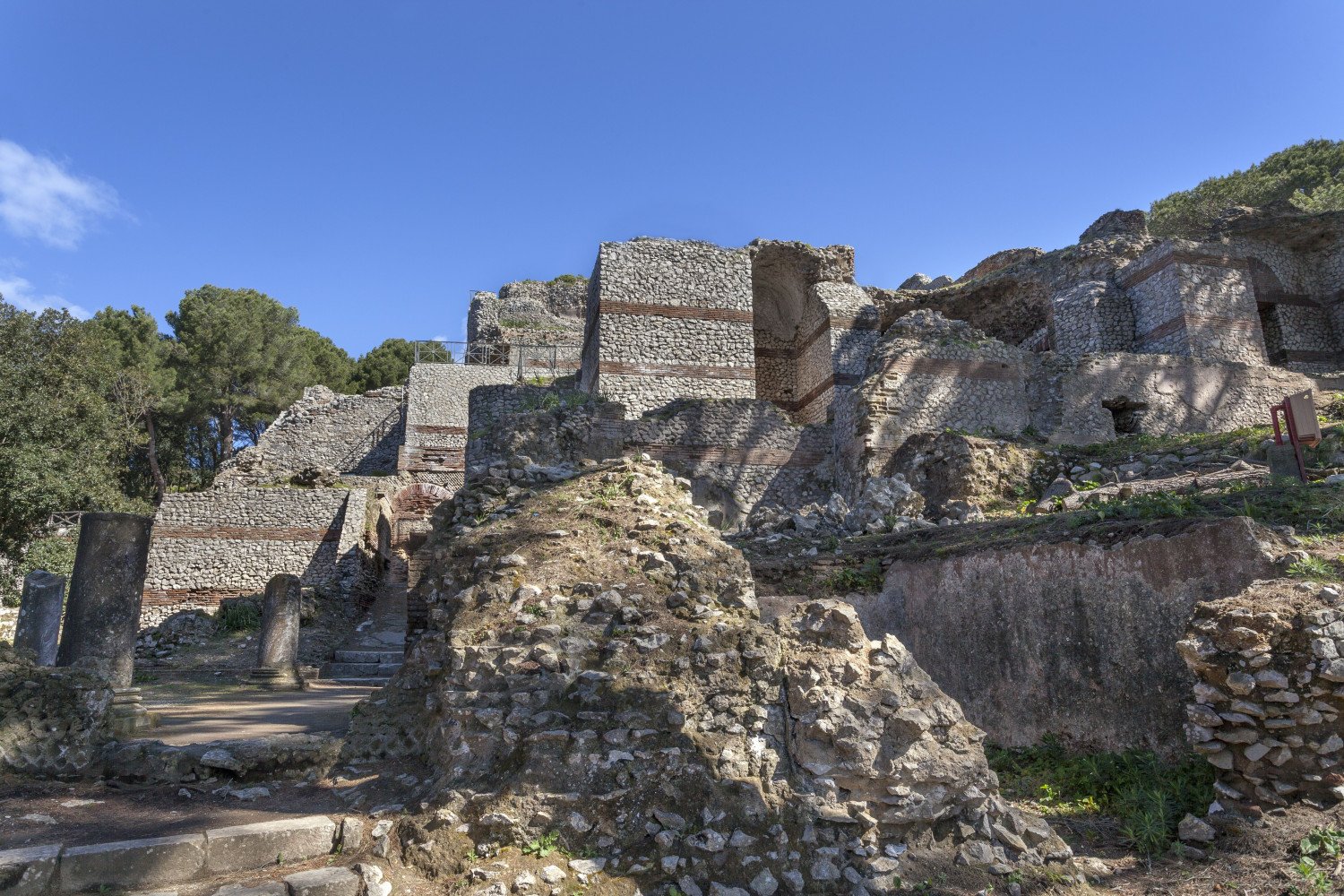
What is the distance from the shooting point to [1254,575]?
560 centimetres

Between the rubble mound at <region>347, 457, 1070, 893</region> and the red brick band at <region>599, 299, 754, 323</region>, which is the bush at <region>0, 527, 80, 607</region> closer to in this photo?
the red brick band at <region>599, 299, 754, 323</region>

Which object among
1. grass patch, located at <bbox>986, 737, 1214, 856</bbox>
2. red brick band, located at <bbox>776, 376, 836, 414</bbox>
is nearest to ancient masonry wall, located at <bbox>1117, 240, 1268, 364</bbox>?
red brick band, located at <bbox>776, 376, 836, 414</bbox>

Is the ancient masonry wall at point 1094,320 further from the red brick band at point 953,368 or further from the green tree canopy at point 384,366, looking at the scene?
the green tree canopy at point 384,366

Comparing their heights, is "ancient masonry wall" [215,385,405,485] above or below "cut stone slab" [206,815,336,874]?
above

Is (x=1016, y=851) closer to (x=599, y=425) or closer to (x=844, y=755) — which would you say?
(x=844, y=755)

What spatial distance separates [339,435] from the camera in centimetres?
3009

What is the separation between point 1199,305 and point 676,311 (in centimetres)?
1335

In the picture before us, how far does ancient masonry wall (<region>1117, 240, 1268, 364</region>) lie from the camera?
66.4ft

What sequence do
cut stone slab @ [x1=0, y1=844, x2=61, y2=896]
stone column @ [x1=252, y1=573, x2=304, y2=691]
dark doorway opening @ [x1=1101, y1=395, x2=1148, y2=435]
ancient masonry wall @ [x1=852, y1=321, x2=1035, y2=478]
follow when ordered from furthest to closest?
dark doorway opening @ [x1=1101, y1=395, x2=1148, y2=435]
ancient masonry wall @ [x1=852, y1=321, x2=1035, y2=478]
stone column @ [x1=252, y1=573, x2=304, y2=691]
cut stone slab @ [x1=0, y1=844, x2=61, y2=896]

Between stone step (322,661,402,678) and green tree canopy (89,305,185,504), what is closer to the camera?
stone step (322,661,402,678)

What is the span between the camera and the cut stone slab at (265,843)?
3957mm

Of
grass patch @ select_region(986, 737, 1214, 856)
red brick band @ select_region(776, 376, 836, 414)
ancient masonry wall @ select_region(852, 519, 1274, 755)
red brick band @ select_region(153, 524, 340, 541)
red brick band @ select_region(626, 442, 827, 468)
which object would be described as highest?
red brick band @ select_region(776, 376, 836, 414)

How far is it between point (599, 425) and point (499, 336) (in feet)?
59.7

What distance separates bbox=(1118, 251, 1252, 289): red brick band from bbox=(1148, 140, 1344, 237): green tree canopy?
13957mm
